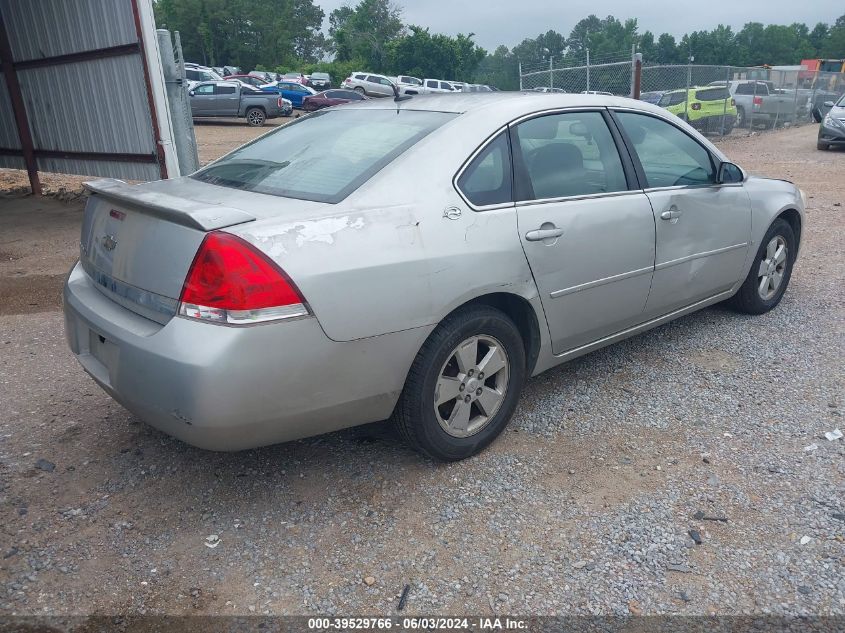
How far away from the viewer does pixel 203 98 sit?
24203 millimetres

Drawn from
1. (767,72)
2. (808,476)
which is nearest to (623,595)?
(808,476)

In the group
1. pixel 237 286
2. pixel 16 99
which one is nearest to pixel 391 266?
pixel 237 286

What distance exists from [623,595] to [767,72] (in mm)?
→ 23737

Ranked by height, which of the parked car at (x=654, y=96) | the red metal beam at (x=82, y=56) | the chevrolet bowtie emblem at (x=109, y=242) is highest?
the red metal beam at (x=82, y=56)

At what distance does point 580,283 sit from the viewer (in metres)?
3.38

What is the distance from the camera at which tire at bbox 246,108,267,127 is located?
2434 centimetres

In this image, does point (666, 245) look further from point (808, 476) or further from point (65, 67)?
point (65, 67)

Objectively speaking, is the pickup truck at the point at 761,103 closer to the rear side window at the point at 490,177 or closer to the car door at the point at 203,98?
the car door at the point at 203,98

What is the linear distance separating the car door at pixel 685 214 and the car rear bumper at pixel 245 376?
5.94 feet

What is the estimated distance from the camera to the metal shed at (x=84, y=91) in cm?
771

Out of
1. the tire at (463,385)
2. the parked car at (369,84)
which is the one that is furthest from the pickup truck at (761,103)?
the parked car at (369,84)

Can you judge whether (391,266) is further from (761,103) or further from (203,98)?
(203,98)

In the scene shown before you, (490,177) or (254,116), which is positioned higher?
(490,177)

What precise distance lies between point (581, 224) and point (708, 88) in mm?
16601
